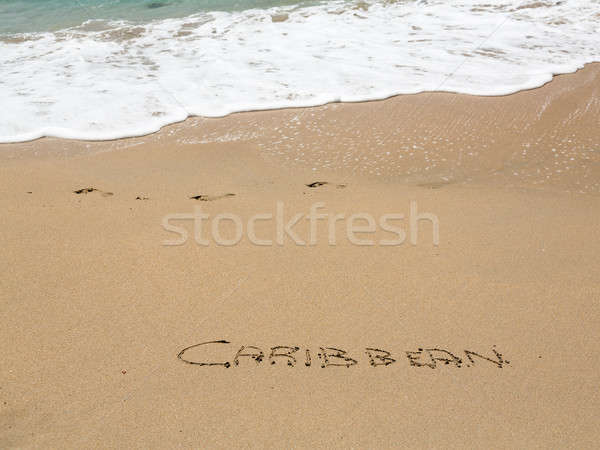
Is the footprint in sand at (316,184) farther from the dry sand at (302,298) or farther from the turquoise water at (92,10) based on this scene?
the turquoise water at (92,10)

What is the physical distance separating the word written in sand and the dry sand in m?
0.01

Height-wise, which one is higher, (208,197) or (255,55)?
(255,55)

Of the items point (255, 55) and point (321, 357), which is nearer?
point (321, 357)

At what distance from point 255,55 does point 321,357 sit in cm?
526

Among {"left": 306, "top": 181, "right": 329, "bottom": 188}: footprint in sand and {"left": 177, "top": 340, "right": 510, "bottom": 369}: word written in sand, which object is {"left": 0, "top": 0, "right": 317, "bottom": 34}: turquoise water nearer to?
{"left": 306, "top": 181, "right": 329, "bottom": 188}: footprint in sand

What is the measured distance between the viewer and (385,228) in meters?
3.28

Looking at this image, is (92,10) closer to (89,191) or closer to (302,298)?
(89,191)

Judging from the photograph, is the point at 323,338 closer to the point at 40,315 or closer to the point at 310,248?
the point at 310,248

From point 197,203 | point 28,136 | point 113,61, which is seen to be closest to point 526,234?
point 197,203

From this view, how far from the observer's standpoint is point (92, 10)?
936 cm

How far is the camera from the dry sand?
205cm
